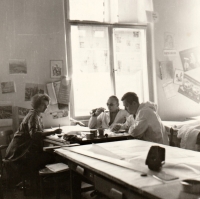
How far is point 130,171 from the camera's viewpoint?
1833 mm

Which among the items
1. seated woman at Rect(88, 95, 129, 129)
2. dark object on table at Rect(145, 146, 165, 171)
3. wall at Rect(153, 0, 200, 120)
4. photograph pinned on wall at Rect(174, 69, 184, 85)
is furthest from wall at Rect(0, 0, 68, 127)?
dark object on table at Rect(145, 146, 165, 171)

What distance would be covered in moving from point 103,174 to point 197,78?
186 inches

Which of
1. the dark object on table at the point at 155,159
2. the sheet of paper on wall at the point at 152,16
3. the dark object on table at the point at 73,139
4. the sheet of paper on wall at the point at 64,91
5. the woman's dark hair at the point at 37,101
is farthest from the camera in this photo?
the sheet of paper on wall at the point at 152,16

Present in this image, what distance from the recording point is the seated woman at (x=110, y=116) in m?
4.65

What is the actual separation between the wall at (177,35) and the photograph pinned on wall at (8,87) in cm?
261

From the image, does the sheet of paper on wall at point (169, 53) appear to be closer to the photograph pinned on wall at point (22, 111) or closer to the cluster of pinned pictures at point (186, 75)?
the cluster of pinned pictures at point (186, 75)

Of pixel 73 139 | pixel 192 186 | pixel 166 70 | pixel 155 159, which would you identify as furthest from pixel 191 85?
pixel 192 186

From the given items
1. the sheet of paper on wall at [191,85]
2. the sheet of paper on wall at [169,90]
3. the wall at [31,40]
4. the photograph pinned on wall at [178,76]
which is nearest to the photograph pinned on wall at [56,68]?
the wall at [31,40]

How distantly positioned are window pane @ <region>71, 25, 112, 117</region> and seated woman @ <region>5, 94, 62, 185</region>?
1302 mm

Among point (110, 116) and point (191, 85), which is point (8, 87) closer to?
point (110, 116)

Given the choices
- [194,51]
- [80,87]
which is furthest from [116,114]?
[194,51]

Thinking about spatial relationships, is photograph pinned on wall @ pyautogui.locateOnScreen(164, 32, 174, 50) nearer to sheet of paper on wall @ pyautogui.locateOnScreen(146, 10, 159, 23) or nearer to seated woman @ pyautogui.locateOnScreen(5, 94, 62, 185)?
sheet of paper on wall @ pyautogui.locateOnScreen(146, 10, 159, 23)

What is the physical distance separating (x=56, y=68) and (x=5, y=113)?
3.46 ft

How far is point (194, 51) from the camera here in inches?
241
